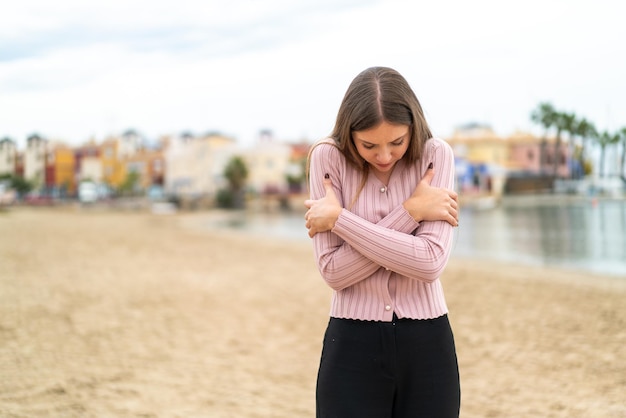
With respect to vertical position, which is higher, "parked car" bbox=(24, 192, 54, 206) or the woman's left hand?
the woman's left hand

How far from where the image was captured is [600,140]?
467 inches

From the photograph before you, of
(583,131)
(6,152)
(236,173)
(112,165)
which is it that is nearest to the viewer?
(6,152)

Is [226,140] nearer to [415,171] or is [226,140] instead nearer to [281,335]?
[281,335]

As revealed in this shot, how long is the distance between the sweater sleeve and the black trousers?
13 centimetres

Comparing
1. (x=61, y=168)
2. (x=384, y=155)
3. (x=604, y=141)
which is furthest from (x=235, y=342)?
(x=61, y=168)

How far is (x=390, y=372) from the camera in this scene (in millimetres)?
1561

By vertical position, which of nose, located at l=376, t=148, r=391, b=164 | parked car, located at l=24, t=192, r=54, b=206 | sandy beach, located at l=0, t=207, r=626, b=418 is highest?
nose, located at l=376, t=148, r=391, b=164

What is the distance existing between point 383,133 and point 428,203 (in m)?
0.23

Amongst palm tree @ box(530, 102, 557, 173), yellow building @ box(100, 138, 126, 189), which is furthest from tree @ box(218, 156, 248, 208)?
palm tree @ box(530, 102, 557, 173)

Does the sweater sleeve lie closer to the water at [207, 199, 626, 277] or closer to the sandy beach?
the sandy beach

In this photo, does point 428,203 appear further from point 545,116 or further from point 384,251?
point 545,116

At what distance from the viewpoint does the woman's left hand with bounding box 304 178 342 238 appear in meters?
1.61

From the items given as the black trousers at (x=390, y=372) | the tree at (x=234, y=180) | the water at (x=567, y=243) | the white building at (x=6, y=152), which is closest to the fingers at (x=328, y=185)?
the black trousers at (x=390, y=372)

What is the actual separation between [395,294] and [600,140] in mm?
11520
